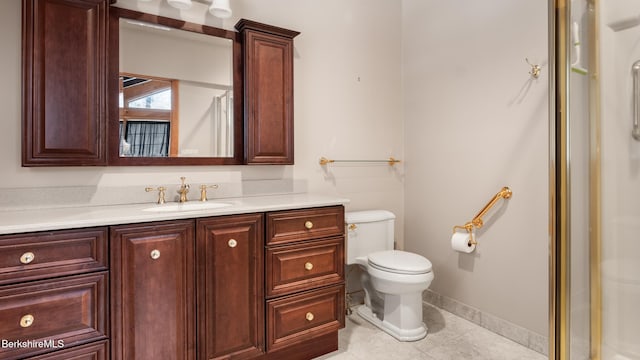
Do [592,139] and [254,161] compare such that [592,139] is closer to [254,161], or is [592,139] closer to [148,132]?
[254,161]

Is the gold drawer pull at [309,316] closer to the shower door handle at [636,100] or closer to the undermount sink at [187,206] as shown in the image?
the undermount sink at [187,206]

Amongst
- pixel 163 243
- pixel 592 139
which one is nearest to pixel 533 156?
pixel 592 139

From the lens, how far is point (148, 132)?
1.99 m

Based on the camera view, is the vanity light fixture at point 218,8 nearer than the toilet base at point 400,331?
Yes

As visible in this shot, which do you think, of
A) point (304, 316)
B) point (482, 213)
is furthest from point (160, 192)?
point (482, 213)

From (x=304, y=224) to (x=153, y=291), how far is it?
30.8 inches

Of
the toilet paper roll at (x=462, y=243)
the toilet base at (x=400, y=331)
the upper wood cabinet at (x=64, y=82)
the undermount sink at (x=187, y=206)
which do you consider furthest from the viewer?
the toilet paper roll at (x=462, y=243)

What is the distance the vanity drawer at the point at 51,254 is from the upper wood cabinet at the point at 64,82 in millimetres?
522

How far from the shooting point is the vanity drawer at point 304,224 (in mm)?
1815

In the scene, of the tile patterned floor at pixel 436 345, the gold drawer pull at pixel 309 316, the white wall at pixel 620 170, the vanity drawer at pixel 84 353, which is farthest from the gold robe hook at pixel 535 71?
the vanity drawer at pixel 84 353

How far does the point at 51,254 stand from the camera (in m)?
1.31

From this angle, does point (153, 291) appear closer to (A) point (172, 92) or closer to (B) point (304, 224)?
(B) point (304, 224)

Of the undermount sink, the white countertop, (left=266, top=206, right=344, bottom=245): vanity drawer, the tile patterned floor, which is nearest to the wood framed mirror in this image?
the undermount sink

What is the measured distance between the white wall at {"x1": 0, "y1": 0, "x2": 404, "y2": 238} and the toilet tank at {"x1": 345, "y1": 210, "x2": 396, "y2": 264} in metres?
0.22
